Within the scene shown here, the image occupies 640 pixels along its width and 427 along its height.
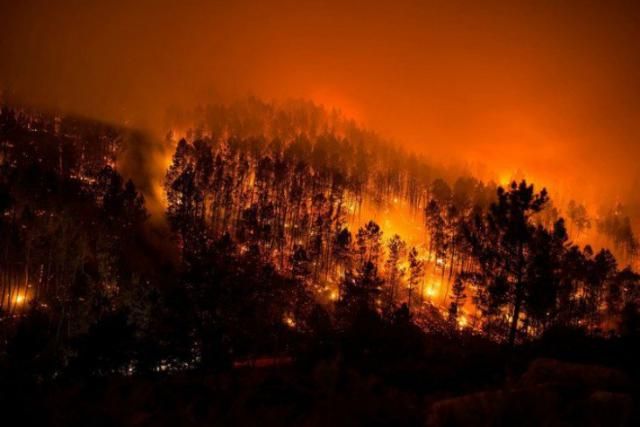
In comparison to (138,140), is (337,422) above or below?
below

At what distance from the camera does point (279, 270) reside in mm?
68938

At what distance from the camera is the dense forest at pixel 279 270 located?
21.2m

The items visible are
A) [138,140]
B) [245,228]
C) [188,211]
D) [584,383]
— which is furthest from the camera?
[138,140]

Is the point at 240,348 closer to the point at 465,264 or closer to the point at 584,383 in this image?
the point at 584,383

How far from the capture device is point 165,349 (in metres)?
25.5

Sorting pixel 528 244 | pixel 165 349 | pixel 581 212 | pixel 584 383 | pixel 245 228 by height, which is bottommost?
pixel 165 349

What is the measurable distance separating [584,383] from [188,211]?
7609 centimetres

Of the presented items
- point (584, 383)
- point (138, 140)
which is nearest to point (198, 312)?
point (584, 383)

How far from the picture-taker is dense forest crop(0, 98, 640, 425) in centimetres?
2122

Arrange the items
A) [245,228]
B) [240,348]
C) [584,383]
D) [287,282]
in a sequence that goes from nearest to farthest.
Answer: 1. [584,383]
2. [240,348]
3. [287,282]
4. [245,228]

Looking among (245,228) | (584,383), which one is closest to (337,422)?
(584,383)

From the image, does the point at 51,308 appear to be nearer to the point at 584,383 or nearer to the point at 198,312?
the point at 198,312

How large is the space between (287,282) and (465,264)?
38.8 m

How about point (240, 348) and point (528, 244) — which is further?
point (528, 244)
